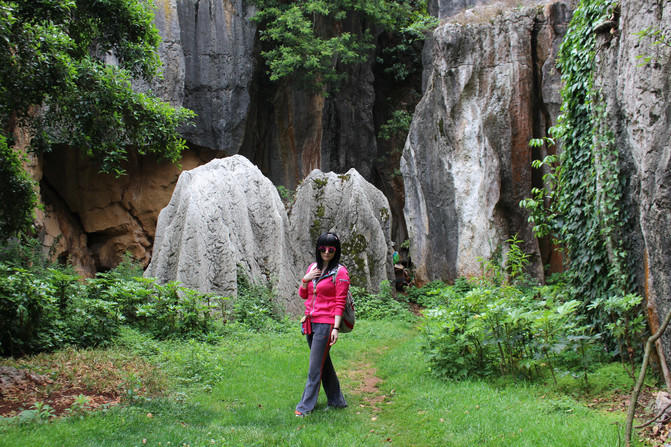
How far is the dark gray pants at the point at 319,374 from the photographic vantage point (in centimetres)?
528

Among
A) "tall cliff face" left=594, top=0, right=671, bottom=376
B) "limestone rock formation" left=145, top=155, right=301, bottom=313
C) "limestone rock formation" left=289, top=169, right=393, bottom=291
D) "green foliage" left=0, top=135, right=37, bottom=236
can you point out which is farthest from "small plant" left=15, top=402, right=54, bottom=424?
"limestone rock formation" left=289, top=169, right=393, bottom=291

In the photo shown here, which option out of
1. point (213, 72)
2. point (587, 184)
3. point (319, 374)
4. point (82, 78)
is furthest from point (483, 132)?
point (319, 374)

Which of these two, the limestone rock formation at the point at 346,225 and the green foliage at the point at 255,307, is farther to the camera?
the limestone rock formation at the point at 346,225

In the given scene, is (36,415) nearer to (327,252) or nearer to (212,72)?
(327,252)

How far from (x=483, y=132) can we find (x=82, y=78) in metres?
12.3

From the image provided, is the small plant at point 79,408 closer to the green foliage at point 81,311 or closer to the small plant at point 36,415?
the small plant at point 36,415

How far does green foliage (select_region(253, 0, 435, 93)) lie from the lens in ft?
66.4

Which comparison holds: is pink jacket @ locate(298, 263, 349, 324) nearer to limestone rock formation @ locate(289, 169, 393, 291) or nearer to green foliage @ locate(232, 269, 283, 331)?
green foliage @ locate(232, 269, 283, 331)

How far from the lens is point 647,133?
521cm

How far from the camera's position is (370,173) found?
24.4 m

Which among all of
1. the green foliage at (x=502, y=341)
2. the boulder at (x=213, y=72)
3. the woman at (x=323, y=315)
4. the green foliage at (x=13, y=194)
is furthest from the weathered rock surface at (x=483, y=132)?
the green foliage at (x=13, y=194)

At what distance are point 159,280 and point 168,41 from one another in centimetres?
1194

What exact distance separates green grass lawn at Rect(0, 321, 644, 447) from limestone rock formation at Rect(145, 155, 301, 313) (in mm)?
3199

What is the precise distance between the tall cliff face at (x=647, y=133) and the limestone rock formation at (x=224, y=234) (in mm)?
7725
